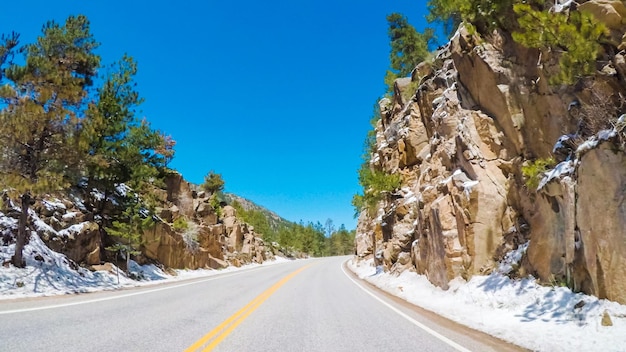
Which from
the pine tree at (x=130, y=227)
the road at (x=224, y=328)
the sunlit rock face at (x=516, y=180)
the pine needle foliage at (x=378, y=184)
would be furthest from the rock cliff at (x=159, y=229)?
the sunlit rock face at (x=516, y=180)

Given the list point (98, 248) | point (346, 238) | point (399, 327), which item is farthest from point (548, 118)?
point (346, 238)

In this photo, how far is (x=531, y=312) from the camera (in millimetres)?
8047

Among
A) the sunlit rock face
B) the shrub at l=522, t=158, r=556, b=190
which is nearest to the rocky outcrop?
the sunlit rock face

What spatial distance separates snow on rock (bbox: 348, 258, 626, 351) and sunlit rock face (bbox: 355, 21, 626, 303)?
0.39 m

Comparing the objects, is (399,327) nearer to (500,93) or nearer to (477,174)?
(477,174)

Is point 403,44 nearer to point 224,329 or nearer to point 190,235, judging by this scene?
point 190,235

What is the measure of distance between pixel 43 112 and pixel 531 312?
16459 millimetres

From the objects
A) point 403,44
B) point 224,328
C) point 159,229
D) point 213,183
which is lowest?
point 224,328

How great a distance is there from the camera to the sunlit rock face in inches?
283

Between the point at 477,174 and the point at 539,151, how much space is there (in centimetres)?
247

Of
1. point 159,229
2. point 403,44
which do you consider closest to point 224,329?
point 159,229

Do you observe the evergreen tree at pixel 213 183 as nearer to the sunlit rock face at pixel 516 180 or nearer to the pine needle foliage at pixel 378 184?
the pine needle foliage at pixel 378 184

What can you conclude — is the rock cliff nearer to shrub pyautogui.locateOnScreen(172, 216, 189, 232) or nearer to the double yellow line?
shrub pyautogui.locateOnScreen(172, 216, 189, 232)

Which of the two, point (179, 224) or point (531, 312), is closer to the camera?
point (531, 312)
